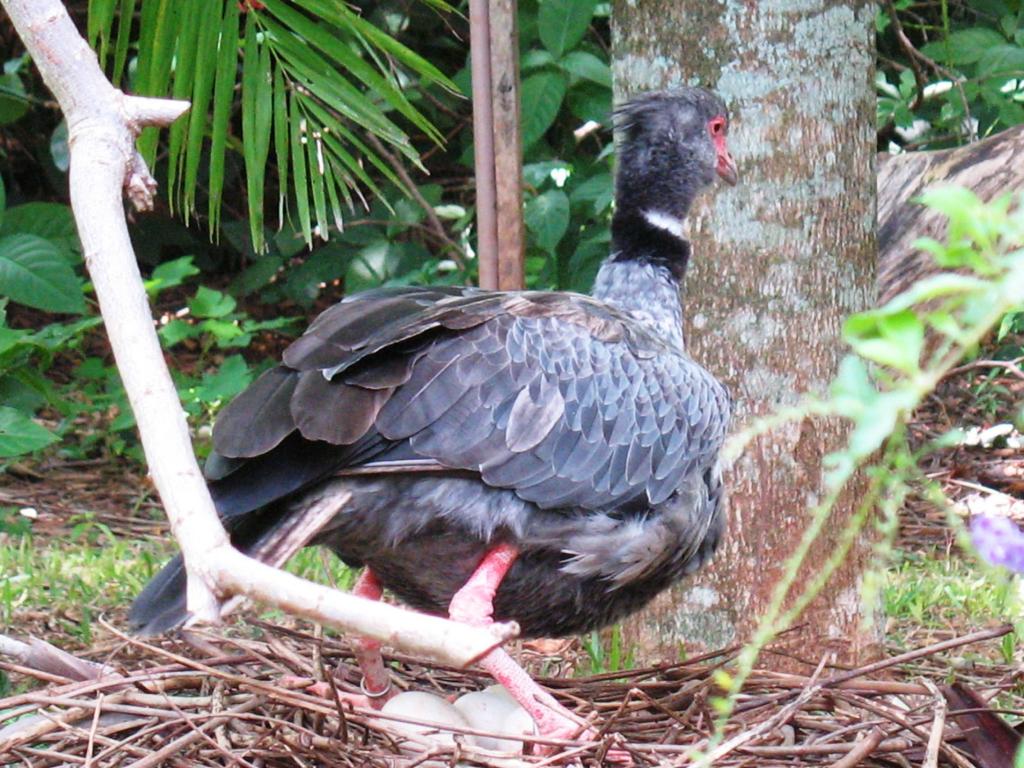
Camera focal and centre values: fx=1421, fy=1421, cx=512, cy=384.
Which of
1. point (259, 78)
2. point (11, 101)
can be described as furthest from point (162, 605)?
point (11, 101)

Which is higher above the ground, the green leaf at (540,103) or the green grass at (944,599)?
the green leaf at (540,103)

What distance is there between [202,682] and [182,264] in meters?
2.97

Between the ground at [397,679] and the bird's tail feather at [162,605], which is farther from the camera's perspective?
the ground at [397,679]

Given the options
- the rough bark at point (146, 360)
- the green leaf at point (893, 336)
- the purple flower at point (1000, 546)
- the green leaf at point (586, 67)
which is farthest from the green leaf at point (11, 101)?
the green leaf at point (893, 336)

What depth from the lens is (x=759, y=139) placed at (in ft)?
12.1

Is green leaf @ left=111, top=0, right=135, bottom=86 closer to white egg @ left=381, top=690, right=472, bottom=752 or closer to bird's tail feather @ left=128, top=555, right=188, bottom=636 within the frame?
bird's tail feather @ left=128, top=555, right=188, bottom=636

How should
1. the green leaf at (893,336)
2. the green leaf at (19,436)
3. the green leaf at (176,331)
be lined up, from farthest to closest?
the green leaf at (176,331) < the green leaf at (19,436) < the green leaf at (893,336)

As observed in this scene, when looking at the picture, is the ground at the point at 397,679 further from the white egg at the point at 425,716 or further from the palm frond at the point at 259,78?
the palm frond at the point at 259,78

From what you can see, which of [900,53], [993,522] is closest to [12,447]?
[993,522]

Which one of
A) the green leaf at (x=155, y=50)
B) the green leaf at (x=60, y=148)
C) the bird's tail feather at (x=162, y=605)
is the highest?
the green leaf at (x=155, y=50)

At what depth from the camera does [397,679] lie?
3.41 meters

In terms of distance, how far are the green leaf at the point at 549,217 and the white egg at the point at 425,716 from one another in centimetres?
271

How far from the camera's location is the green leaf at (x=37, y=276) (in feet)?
16.9

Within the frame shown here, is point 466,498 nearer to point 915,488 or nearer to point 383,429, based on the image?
point 383,429
